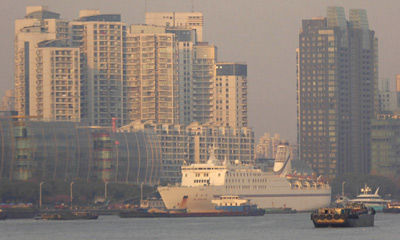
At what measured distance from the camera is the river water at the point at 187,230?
135m

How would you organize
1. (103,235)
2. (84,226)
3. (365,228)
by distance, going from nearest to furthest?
1. (103,235)
2. (365,228)
3. (84,226)

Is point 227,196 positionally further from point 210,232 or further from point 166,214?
point 210,232

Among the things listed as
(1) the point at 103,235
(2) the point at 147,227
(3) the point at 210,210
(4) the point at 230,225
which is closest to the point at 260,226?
(4) the point at 230,225

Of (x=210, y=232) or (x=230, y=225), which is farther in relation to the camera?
(x=230, y=225)

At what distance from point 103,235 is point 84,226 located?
19557 millimetres

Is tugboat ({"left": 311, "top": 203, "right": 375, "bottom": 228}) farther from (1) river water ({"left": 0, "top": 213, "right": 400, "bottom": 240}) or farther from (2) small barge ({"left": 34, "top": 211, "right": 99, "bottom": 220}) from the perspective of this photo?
(2) small barge ({"left": 34, "top": 211, "right": 99, "bottom": 220})

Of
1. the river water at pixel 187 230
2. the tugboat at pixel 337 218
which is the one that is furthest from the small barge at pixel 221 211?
the tugboat at pixel 337 218

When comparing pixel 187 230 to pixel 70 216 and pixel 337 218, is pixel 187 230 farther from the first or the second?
pixel 70 216

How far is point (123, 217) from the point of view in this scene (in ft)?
617

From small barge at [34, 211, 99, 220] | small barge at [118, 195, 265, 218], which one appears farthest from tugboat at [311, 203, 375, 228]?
small barge at [118, 195, 265, 218]

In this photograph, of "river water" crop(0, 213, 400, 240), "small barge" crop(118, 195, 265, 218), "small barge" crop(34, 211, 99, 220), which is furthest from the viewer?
"small barge" crop(118, 195, 265, 218)

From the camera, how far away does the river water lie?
13525 cm

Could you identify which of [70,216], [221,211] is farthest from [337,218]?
[221,211]

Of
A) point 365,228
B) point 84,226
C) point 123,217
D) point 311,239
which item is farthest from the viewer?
point 123,217
